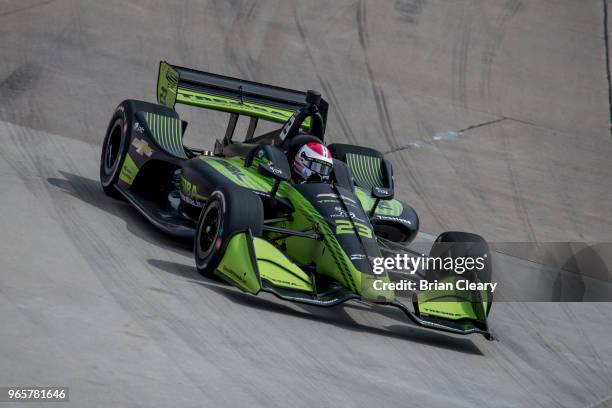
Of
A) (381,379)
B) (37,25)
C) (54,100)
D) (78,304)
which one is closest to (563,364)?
(381,379)

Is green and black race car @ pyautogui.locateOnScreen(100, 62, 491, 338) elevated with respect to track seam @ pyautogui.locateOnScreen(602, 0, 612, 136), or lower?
lower

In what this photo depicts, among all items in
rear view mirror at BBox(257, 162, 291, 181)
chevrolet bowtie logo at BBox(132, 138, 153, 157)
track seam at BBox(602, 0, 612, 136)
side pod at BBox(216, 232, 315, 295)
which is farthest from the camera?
track seam at BBox(602, 0, 612, 136)

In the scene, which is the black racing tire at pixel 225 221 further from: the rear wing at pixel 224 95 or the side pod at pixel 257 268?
the rear wing at pixel 224 95

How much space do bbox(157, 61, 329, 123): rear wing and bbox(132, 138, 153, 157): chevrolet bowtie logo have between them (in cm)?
82

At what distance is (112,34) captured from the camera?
17672mm

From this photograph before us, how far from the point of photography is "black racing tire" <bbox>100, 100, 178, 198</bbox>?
11.5 metres

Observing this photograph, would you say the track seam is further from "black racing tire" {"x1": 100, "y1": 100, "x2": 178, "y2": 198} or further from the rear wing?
"black racing tire" {"x1": 100, "y1": 100, "x2": 178, "y2": 198}

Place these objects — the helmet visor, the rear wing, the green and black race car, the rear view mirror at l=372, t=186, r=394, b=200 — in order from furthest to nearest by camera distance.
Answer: the rear wing
the rear view mirror at l=372, t=186, r=394, b=200
the helmet visor
the green and black race car

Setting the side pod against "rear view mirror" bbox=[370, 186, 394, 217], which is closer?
the side pod

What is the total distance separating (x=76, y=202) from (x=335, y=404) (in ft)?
15.5

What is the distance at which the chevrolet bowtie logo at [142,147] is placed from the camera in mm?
11234

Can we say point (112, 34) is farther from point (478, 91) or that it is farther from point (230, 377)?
point (230, 377)

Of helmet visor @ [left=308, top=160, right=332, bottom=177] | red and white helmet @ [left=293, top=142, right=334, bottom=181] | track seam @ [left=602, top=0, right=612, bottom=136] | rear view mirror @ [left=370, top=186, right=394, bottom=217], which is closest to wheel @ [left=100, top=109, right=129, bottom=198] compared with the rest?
red and white helmet @ [left=293, top=142, right=334, bottom=181]

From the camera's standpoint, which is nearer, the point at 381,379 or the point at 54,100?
the point at 381,379
